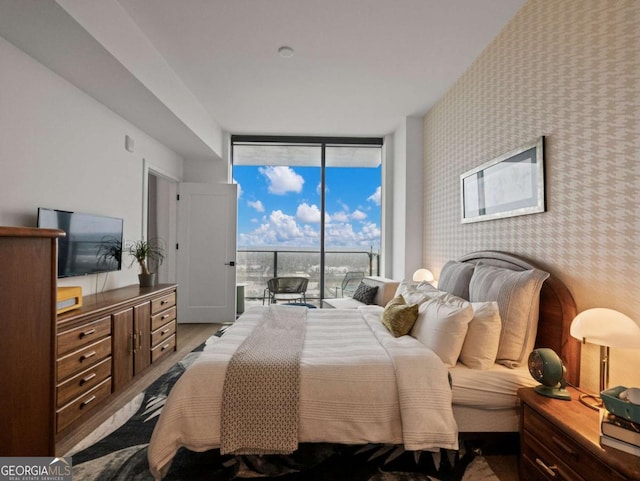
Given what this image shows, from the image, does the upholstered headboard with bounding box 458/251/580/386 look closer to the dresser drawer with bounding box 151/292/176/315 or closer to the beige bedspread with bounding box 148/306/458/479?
the beige bedspread with bounding box 148/306/458/479

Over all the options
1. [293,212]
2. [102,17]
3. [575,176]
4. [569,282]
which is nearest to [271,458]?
[569,282]

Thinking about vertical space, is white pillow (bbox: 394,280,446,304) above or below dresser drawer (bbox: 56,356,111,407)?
above

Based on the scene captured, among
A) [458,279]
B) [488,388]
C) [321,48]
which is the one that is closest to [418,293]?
[458,279]

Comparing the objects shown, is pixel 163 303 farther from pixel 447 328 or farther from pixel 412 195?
pixel 412 195

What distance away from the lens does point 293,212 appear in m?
6.25

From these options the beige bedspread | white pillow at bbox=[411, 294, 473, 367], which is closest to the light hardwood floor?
the beige bedspread

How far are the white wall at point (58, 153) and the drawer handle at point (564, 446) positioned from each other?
129 inches

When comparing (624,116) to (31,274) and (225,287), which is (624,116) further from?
(225,287)

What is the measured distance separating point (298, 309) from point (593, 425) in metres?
2.20

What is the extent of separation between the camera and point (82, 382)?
221cm

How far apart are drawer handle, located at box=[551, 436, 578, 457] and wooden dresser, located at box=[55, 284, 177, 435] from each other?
7.65 ft

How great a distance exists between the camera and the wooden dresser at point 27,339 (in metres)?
1.08

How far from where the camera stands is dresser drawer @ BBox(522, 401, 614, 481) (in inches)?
48.4

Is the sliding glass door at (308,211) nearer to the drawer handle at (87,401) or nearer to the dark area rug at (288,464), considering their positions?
the drawer handle at (87,401)
